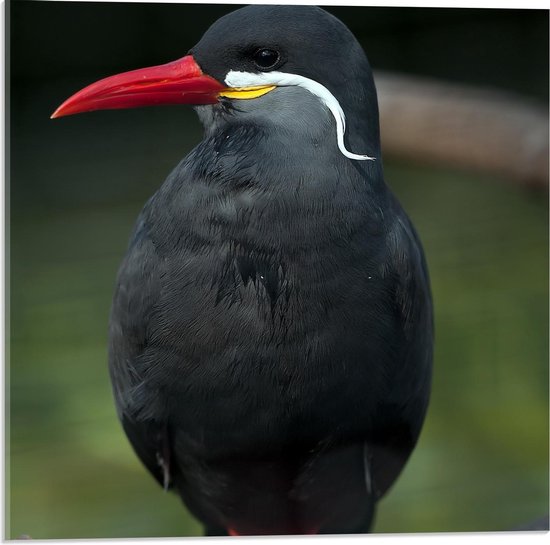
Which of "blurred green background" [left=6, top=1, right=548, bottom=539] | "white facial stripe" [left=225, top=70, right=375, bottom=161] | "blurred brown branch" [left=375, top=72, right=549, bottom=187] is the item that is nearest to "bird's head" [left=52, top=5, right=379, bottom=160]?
"white facial stripe" [left=225, top=70, right=375, bottom=161]

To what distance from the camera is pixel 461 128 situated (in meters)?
2.42

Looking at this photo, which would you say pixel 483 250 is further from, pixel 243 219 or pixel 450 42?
pixel 243 219

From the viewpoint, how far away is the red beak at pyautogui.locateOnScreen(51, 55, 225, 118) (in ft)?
4.64

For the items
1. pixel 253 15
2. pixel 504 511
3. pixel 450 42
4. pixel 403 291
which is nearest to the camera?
pixel 253 15

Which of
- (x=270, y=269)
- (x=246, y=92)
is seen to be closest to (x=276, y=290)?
(x=270, y=269)

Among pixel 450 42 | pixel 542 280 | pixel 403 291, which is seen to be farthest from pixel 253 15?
pixel 542 280

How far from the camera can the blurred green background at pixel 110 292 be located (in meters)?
1.74

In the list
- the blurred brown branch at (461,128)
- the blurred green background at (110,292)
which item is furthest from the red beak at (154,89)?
the blurred brown branch at (461,128)

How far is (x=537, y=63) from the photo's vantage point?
6.21ft

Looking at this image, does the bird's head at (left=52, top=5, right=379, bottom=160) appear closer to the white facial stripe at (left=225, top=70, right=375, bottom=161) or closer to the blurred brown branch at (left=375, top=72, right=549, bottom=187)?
the white facial stripe at (left=225, top=70, right=375, bottom=161)

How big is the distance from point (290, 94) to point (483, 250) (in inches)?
32.2

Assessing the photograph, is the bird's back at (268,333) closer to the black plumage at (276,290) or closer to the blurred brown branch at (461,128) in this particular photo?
the black plumage at (276,290)

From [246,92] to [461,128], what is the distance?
113 cm

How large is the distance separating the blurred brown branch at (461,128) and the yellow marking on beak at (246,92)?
0.95 m
